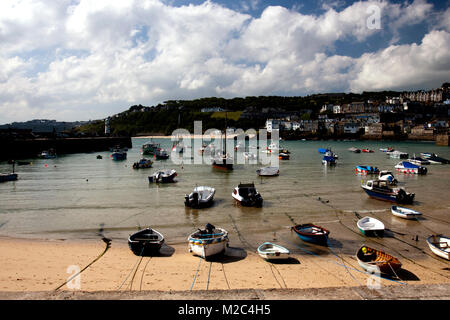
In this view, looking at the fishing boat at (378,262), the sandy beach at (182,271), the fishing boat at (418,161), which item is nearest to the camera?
the sandy beach at (182,271)

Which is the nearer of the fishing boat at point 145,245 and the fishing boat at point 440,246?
the fishing boat at point 440,246

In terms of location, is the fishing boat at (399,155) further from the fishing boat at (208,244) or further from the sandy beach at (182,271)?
the fishing boat at (208,244)

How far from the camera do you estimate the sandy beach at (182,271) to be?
11.0 meters

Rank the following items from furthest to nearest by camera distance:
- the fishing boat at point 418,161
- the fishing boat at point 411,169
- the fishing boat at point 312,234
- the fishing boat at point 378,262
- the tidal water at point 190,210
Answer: the fishing boat at point 418,161
the fishing boat at point 411,169
the tidal water at point 190,210
the fishing boat at point 312,234
the fishing boat at point 378,262

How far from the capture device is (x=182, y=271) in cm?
1231

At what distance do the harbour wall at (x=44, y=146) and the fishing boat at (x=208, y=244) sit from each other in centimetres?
6853

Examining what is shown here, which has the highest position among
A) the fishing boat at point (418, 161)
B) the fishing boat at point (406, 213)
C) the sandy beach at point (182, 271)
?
Answer: the fishing boat at point (418, 161)

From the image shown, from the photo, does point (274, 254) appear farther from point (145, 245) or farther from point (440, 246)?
point (440, 246)

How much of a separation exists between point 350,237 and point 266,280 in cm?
748

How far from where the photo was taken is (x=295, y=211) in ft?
72.1

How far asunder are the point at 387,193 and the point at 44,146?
83.3 metres

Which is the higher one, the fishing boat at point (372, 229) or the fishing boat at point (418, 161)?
the fishing boat at point (418, 161)

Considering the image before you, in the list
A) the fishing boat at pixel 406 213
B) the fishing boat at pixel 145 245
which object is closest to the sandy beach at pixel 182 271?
the fishing boat at pixel 145 245
